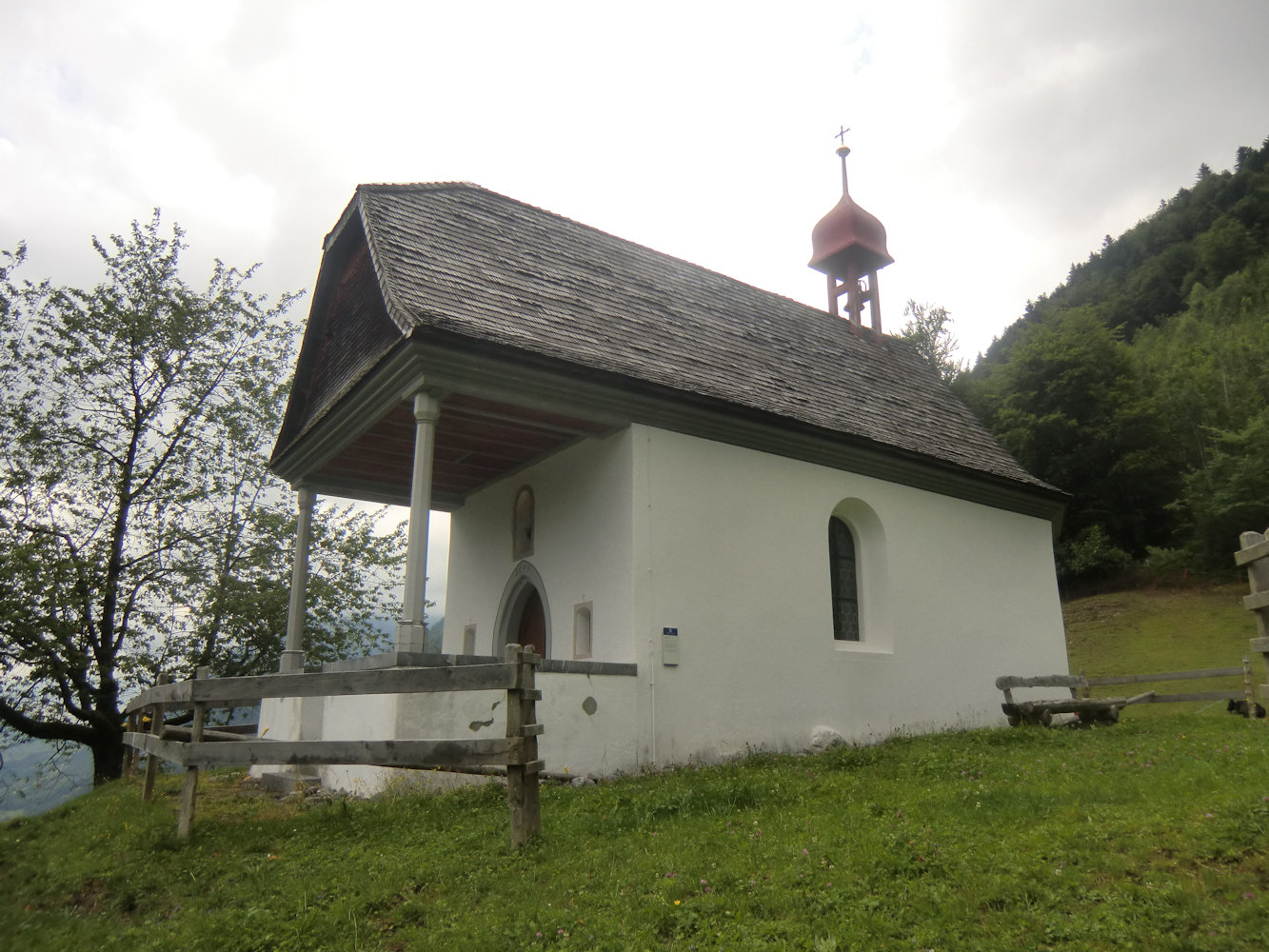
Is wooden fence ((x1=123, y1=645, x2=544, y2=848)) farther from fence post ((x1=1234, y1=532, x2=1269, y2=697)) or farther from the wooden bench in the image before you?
the wooden bench

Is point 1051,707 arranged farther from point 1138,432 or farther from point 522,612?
point 1138,432

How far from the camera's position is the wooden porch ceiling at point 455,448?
1103cm

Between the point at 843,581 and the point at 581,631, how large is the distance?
4.30 m

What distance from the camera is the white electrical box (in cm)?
1043

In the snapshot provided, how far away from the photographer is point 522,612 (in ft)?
44.5

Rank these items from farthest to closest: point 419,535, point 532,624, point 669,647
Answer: point 532,624
point 669,647
point 419,535

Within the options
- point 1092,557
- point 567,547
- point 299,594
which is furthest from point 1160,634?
point 299,594

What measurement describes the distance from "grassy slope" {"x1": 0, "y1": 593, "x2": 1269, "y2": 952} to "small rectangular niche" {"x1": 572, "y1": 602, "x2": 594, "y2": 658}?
3031mm

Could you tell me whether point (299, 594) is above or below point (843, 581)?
below

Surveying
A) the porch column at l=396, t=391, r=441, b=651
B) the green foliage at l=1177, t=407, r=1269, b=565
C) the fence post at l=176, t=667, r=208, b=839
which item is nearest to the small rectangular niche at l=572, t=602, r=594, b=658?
the porch column at l=396, t=391, r=441, b=651

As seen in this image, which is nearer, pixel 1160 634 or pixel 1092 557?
pixel 1160 634

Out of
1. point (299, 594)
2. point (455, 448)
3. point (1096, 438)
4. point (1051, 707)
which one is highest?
point (1096, 438)

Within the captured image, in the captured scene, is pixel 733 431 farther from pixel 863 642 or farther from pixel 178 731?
pixel 178 731

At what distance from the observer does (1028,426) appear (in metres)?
36.1
